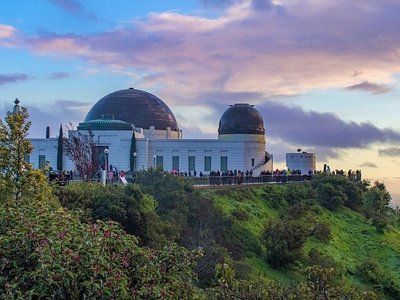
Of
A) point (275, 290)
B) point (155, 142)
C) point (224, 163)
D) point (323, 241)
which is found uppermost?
point (155, 142)

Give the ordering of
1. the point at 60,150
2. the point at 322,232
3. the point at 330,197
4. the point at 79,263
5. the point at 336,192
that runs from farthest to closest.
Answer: the point at 60,150 → the point at 336,192 → the point at 330,197 → the point at 322,232 → the point at 79,263

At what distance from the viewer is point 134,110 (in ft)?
230

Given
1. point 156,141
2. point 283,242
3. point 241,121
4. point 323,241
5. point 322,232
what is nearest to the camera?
point 283,242

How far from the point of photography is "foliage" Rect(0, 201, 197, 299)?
1007 cm

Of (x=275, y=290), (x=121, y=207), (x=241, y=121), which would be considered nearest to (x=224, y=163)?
(x=241, y=121)

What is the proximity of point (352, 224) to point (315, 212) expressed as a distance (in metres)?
3.64

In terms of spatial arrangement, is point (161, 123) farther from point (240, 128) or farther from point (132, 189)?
point (132, 189)

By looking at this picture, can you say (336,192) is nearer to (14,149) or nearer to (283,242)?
(283,242)

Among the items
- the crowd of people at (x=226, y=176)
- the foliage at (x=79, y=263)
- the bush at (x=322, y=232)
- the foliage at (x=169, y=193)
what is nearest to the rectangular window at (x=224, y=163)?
the crowd of people at (x=226, y=176)

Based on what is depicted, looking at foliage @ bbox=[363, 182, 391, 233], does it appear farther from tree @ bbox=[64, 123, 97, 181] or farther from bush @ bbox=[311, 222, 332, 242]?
tree @ bbox=[64, 123, 97, 181]

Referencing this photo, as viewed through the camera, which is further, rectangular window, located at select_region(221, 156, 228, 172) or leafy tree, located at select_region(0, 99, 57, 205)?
rectangular window, located at select_region(221, 156, 228, 172)

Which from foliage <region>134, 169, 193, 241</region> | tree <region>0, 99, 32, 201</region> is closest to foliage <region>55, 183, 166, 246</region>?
foliage <region>134, 169, 193, 241</region>

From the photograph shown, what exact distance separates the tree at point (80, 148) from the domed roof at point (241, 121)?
46.6 feet

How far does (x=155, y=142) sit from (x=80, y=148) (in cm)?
857
